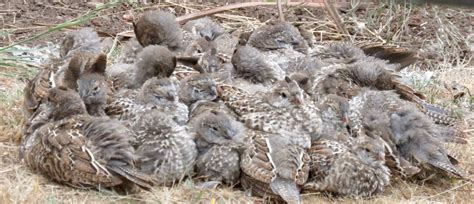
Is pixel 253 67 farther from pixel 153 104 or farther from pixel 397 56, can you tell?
pixel 397 56

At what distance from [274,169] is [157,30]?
1.86 meters

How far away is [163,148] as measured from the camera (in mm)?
5906

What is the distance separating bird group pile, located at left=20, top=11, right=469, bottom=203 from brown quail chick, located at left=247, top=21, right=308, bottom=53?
30 cm

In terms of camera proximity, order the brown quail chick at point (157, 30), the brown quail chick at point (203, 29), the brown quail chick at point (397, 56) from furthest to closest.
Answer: the brown quail chick at point (203, 29), the brown quail chick at point (397, 56), the brown quail chick at point (157, 30)

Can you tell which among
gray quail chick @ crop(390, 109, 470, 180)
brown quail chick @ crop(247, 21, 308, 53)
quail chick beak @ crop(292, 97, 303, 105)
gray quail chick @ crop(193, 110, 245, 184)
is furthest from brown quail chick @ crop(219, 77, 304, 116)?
brown quail chick @ crop(247, 21, 308, 53)

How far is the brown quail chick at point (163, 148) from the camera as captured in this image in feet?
19.3

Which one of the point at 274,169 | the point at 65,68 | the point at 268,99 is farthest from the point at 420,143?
the point at 65,68

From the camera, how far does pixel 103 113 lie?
20.8 ft

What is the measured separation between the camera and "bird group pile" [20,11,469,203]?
584 cm

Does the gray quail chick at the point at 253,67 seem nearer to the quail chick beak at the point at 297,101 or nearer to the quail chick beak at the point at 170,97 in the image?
the quail chick beak at the point at 297,101

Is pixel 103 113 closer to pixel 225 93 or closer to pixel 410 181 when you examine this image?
pixel 225 93

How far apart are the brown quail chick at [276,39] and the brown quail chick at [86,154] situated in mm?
2029

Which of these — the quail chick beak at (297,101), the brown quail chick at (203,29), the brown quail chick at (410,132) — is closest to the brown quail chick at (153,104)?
the quail chick beak at (297,101)

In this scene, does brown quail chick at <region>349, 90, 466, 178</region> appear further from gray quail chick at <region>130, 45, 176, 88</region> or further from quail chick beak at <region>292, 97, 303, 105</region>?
gray quail chick at <region>130, 45, 176, 88</region>
